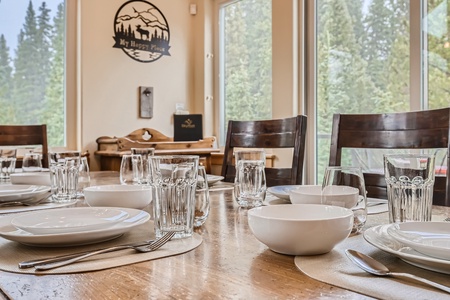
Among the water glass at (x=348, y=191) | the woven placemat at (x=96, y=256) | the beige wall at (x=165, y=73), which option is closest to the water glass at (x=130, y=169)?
the woven placemat at (x=96, y=256)

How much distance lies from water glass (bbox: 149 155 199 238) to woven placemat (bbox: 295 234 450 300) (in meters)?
0.22

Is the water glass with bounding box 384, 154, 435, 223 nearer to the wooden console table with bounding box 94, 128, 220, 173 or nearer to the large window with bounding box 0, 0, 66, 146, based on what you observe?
the wooden console table with bounding box 94, 128, 220, 173

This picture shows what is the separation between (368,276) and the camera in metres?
0.47

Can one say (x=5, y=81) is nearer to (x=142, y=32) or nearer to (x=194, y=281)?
(x=142, y=32)

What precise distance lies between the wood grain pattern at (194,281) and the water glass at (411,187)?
32 cm

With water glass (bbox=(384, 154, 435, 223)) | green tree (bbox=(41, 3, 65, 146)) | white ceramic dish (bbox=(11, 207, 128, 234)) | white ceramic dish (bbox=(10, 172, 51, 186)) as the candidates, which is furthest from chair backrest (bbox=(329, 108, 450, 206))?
green tree (bbox=(41, 3, 65, 146))

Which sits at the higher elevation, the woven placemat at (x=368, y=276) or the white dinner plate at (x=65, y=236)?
the white dinner plate at (x=65, y=236)

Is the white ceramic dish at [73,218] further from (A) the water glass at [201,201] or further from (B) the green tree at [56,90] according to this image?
(B) the green tree at [56,90]

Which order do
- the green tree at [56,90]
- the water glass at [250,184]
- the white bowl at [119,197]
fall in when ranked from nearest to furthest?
the white bowl at [119,197]
the water glass at [250,184]
the green tree at [56,90]

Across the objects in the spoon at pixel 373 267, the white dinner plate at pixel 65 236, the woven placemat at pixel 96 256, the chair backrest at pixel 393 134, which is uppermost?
the chair backrest at pixel 393 134

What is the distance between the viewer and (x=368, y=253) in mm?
561

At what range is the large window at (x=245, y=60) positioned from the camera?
3.55m

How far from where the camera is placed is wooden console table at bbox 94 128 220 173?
126 inches

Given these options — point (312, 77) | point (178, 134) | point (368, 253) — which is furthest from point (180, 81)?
point (368, 253)
